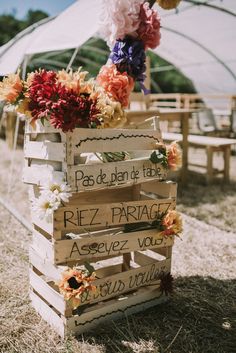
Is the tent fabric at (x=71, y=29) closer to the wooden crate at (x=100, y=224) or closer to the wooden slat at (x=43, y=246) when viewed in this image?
the wooden crate at (x=100, y=224)

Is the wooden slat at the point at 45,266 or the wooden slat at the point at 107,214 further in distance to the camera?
the wooden slat at the point at 45,266

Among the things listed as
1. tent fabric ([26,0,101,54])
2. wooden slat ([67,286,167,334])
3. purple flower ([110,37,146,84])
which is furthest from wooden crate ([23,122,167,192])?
tent fabric ([26,0,101,54])

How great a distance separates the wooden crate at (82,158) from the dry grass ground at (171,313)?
841 millimetres

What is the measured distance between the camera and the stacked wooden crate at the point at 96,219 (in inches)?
82.3

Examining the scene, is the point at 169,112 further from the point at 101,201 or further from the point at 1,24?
the point at 1,24

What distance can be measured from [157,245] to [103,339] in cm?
64

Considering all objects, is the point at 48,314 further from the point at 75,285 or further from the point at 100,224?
the point at 100,224

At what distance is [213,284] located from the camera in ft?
9.43

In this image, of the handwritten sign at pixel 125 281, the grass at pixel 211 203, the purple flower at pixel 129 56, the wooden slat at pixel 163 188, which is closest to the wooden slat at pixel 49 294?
the handwritten sign at pixel 125 281

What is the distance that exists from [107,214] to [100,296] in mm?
488

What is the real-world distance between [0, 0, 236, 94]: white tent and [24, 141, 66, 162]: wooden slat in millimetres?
1262

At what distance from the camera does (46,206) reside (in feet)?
6.61

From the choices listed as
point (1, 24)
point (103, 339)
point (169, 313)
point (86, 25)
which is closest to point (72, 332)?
point (103, 339)

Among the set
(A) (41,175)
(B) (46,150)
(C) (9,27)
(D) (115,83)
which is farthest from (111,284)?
(C) (9,27)
